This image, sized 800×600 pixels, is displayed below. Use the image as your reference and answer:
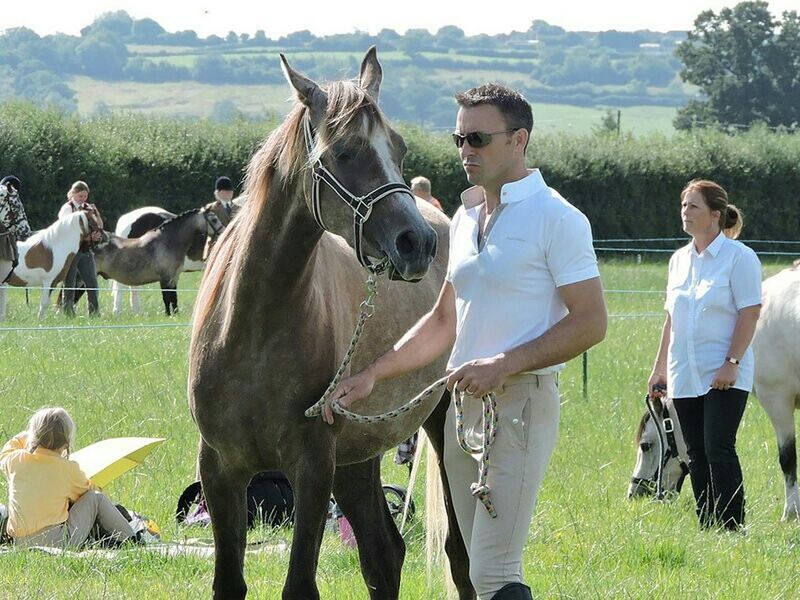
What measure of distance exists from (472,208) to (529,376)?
0.60 m

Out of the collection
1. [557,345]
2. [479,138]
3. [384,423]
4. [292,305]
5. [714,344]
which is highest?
[479,138]

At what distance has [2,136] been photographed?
94.4ft

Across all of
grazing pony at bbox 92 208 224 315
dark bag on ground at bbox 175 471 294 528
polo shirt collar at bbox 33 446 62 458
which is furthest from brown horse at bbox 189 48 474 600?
grazing pony at bbox 92 208 224 315

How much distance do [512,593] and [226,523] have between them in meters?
1.36

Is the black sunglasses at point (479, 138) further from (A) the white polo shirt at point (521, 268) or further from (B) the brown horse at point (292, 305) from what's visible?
(B) the brown horse at point (292, 305)

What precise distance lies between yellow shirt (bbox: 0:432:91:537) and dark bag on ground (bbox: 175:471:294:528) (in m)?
0.75

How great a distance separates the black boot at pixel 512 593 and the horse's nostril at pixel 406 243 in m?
1.06

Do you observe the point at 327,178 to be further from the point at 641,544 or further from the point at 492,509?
the point at 641,544

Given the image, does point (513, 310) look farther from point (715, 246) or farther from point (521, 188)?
point (715, 246)

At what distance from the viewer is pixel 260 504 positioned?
668 cm

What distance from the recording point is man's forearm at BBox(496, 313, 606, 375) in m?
3.51

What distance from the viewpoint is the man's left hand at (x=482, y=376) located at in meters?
3.52

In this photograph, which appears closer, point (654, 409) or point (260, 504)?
point (260, 504)

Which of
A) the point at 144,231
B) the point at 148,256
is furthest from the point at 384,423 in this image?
the point at 144,231
